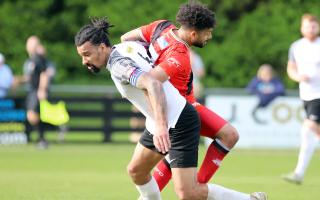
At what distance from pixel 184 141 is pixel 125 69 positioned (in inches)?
33.9

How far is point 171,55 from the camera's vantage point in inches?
332

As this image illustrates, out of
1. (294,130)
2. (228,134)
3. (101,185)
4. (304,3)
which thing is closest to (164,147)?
(228,134)

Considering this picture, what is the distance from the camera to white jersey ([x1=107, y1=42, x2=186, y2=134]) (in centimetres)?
794

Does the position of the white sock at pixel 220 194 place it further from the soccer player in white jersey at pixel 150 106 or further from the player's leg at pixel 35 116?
the player's leg at pixel 35 116

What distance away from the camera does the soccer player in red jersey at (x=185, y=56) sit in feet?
27.7

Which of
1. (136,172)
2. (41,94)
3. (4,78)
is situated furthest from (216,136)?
(4,78)

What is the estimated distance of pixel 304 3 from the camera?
3525 centimetres

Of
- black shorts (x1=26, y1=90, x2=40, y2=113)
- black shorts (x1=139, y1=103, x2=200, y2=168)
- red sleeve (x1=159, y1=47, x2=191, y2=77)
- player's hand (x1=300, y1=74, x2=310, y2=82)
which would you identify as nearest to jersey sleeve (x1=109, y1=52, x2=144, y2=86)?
red sleeve (x1=159, y1=47, x2=191, y2=77)

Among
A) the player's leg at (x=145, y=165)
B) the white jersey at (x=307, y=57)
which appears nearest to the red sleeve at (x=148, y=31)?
the player's leg at (x=145, y=165)

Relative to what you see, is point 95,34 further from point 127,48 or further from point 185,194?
point 185,194

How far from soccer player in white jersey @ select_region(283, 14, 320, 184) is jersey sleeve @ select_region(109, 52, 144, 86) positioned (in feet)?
17.7

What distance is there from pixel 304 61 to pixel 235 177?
1.91 m

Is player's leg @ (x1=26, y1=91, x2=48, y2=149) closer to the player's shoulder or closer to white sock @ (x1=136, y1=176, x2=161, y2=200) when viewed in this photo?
white sock @ (x1=136, y1=176, x2=161, y2=200)

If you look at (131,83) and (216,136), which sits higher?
(131,83)
